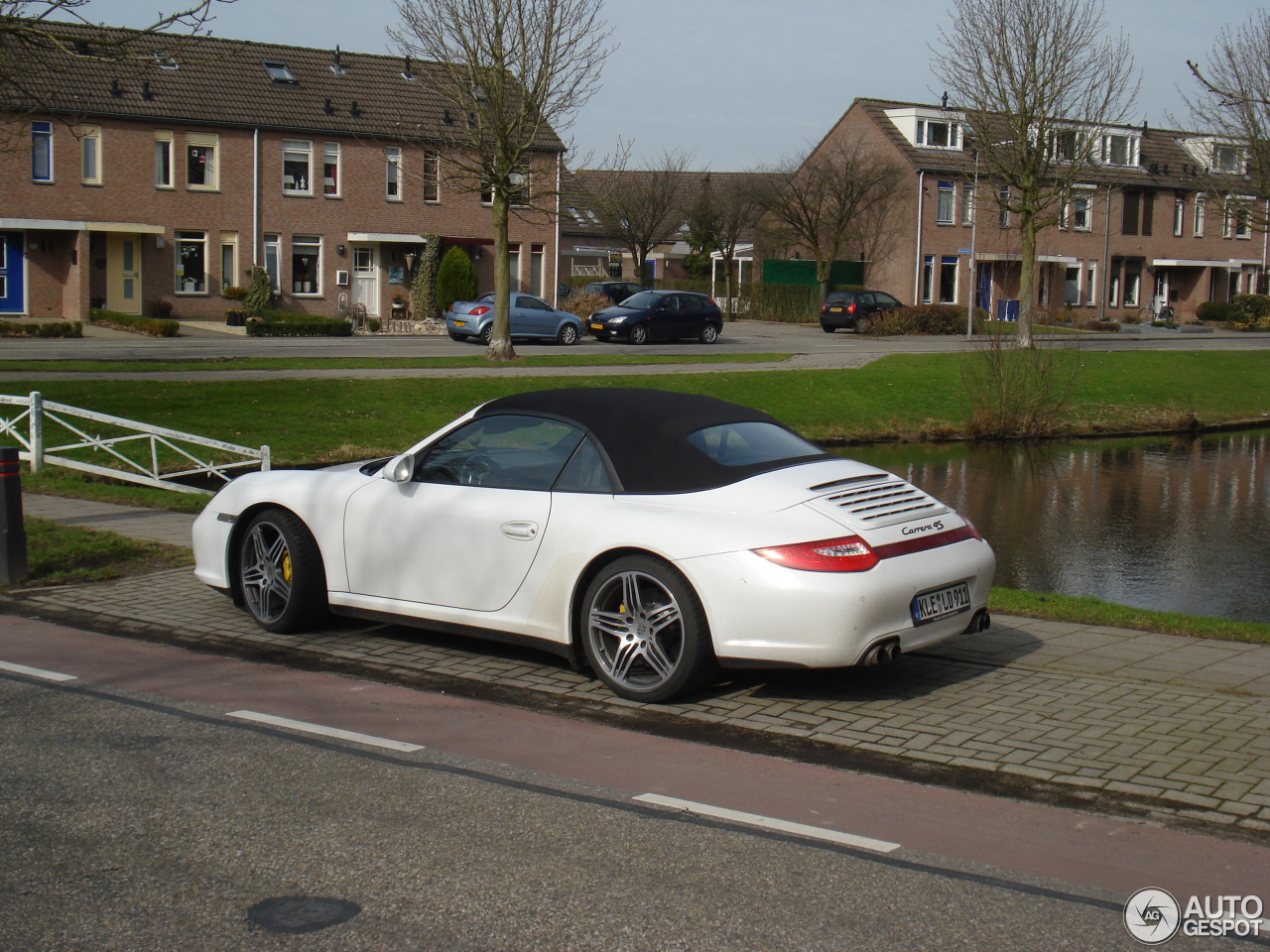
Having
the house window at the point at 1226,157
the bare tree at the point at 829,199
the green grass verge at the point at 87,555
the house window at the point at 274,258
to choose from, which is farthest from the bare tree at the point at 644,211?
the green grass verge at the point at 87,555

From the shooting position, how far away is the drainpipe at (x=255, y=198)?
142 ft

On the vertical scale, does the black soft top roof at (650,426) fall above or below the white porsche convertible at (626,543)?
above

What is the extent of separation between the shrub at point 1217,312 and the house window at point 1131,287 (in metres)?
3.19

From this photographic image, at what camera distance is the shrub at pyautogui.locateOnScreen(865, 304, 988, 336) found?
152ft

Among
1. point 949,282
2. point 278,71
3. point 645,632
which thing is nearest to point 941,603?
point 645,632

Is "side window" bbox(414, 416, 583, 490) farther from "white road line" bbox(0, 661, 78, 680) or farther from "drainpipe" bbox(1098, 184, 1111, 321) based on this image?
"drainpipe" bbox(1098, 184, 1111, 321)

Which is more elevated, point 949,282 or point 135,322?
point 949,282

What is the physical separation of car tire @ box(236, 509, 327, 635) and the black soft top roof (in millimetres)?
1342

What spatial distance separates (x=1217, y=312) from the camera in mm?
63188

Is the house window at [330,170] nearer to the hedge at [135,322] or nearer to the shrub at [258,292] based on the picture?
the shrub at [258,292]

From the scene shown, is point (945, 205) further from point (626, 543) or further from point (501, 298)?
point (626, 543)

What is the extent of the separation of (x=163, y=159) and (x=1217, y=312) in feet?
160

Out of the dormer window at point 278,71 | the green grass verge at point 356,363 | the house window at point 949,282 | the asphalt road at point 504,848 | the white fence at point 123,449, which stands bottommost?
the asphalt road at point 504,848

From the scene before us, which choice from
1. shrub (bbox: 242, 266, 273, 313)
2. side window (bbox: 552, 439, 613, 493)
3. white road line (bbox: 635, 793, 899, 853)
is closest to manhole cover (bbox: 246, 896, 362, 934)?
white road line (bbox: 635, 793, 899, 853)
